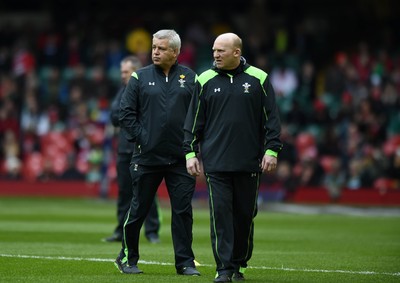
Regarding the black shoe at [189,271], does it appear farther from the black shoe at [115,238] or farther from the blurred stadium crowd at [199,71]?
the blurred stadium crowd at [199,71]

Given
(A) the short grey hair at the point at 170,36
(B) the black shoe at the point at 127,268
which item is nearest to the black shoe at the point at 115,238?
(B) the black shoe at the point at 127,268

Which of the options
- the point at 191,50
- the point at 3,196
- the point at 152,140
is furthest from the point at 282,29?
the point at 152,140

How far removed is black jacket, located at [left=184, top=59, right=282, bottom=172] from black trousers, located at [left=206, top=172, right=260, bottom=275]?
0.47 feet

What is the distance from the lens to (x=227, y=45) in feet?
38.1

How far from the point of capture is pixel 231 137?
11.6 m

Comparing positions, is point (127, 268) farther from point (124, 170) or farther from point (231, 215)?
point (124, 170)

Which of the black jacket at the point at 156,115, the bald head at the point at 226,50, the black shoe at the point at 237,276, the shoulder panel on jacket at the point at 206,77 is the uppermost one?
the bald head at the point at 226,50

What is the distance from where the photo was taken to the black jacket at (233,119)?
38.1ft

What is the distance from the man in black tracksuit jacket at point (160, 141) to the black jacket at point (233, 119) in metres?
0.67

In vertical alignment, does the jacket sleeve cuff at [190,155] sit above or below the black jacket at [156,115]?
below

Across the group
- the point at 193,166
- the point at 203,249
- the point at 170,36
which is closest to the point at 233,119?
the point at 193,166

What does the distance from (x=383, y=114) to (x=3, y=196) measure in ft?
35.6

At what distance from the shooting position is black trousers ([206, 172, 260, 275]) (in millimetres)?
11562

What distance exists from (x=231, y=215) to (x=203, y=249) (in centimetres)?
459
